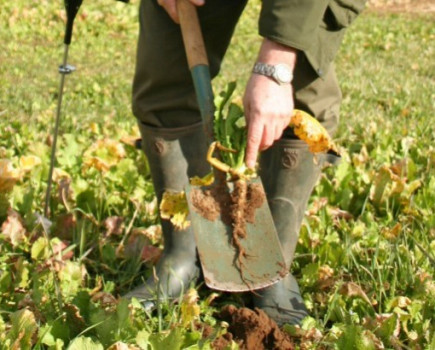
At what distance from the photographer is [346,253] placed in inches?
112

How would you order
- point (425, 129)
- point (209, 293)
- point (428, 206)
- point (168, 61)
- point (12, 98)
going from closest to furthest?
point (168, 61) < point (209, 293) < point (428, 206) < point (425, 129) < point (12, 98)

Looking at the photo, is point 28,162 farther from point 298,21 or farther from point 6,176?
point 298,21

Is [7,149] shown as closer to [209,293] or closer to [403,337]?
[209,293]

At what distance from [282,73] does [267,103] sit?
0.10m

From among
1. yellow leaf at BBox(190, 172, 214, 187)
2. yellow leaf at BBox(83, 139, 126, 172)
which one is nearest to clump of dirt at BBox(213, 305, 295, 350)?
yellow leaf at BBox(190, 172, 214, 187)

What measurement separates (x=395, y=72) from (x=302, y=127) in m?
4.33

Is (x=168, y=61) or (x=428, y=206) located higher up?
(x=168, y=61)

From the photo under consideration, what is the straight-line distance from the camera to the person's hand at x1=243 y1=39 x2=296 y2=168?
2.18m

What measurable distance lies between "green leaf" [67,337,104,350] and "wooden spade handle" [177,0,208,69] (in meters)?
0.85

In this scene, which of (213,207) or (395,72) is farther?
A: (395,72)

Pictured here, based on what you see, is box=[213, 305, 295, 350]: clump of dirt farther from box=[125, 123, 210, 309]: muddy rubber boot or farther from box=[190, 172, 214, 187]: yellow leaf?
box=[190, 172, 214, 187]: yellow leaf

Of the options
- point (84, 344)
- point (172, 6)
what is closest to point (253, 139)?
point (172, 6)

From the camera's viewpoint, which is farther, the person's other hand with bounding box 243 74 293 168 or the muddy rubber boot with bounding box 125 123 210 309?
the muddy rubber boot with bounding box 125 123 210 309

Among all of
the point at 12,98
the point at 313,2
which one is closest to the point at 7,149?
the point at 12,98
